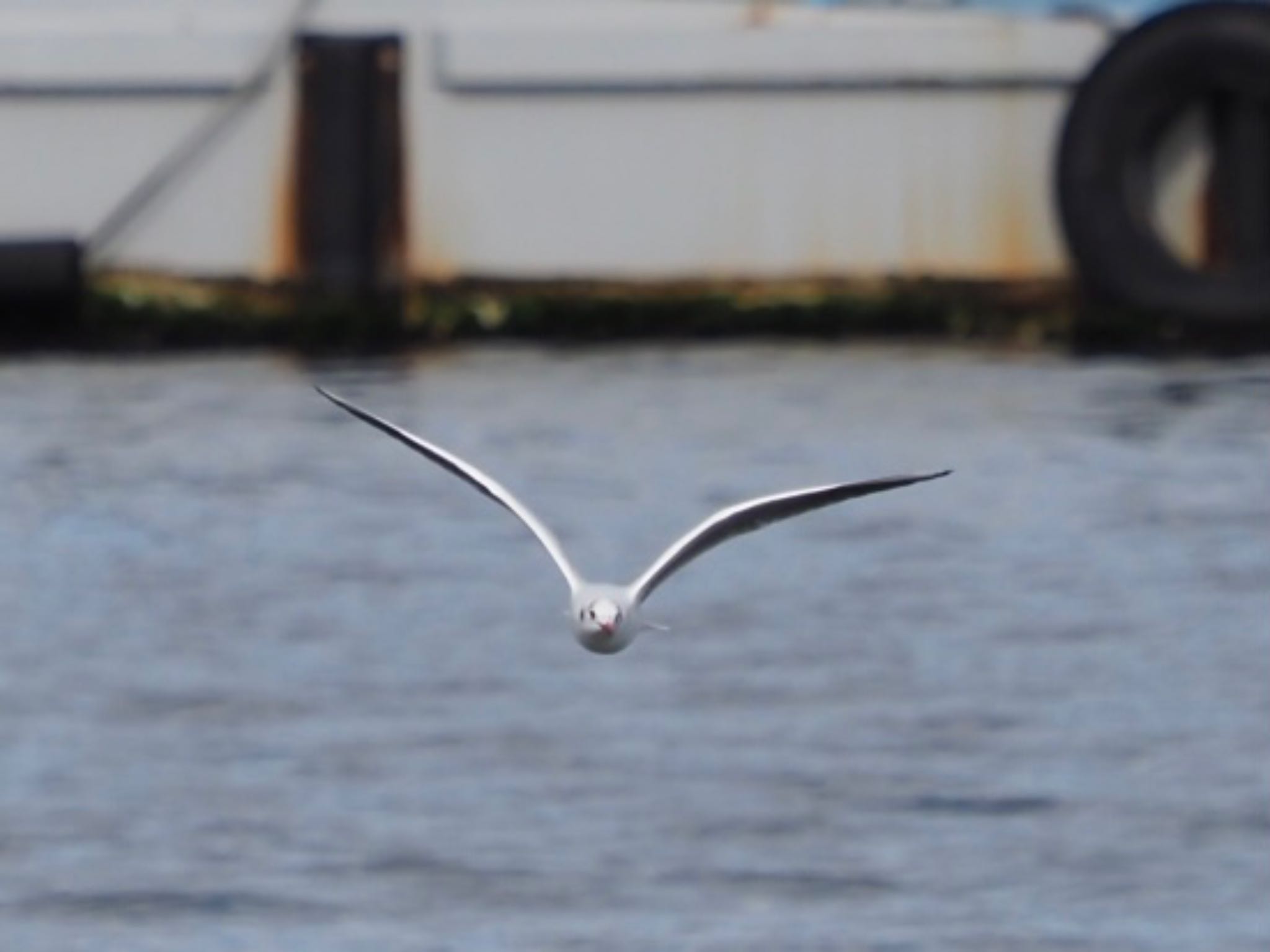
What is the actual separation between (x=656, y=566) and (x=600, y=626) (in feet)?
0.49

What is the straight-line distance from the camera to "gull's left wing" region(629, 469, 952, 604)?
712 centimetres

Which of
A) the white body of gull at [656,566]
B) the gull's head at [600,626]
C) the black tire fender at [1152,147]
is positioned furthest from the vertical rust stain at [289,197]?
the gull's head at [600,626]

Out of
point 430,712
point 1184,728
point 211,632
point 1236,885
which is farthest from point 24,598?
point 1236,885

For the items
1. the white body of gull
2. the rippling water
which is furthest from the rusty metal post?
the white body of gull

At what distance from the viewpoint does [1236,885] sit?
31.5ft

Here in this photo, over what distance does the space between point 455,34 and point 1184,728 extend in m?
5.93

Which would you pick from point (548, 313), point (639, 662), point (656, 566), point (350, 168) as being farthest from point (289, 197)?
point (656, 566)

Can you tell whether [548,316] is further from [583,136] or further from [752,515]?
[752,515]

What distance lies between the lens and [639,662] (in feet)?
39.5

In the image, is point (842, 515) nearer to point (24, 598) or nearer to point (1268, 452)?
point (1268, 452)

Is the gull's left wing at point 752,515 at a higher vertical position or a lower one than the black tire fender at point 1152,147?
higher

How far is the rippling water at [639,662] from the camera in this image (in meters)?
9.58

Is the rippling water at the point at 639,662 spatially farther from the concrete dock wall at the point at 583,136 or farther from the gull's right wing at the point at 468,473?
the gull's right wing at the point at 468,473

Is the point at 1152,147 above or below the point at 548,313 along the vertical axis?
above
